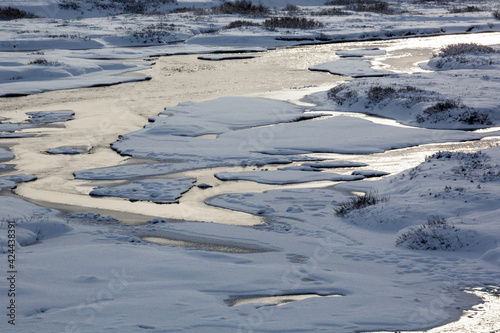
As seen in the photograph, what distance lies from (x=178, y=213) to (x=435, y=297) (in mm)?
5311

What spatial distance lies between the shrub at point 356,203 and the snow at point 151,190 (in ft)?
11.0

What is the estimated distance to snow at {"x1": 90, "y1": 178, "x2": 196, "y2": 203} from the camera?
11.8 meters

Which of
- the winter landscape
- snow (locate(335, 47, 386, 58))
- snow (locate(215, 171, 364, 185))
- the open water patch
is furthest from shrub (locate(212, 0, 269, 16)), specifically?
the open water patch

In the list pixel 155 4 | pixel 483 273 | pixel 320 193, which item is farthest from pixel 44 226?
pixel 155 4

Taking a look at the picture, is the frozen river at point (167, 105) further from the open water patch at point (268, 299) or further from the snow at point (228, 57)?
the open water patch at point (268, 299)

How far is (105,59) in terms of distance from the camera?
110 feet

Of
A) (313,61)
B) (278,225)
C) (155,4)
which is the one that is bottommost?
(278,225)

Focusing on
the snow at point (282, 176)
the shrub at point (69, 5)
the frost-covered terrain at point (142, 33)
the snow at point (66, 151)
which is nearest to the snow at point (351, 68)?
the frost-covered terrain at point (142, 33)

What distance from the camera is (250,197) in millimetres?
11641

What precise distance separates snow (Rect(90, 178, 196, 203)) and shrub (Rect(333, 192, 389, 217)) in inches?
133

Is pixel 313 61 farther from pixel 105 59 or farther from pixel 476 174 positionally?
pixel 476 174

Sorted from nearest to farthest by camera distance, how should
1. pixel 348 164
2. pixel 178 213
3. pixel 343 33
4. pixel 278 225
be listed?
pixel 278 225, pixel 178 213, pixel 348 164, pixel 343 33

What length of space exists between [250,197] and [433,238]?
404 cm

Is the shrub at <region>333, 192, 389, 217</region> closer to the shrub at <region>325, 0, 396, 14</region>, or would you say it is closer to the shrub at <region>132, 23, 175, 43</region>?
the shrub at <region>132, 23, 175, 43</region>
